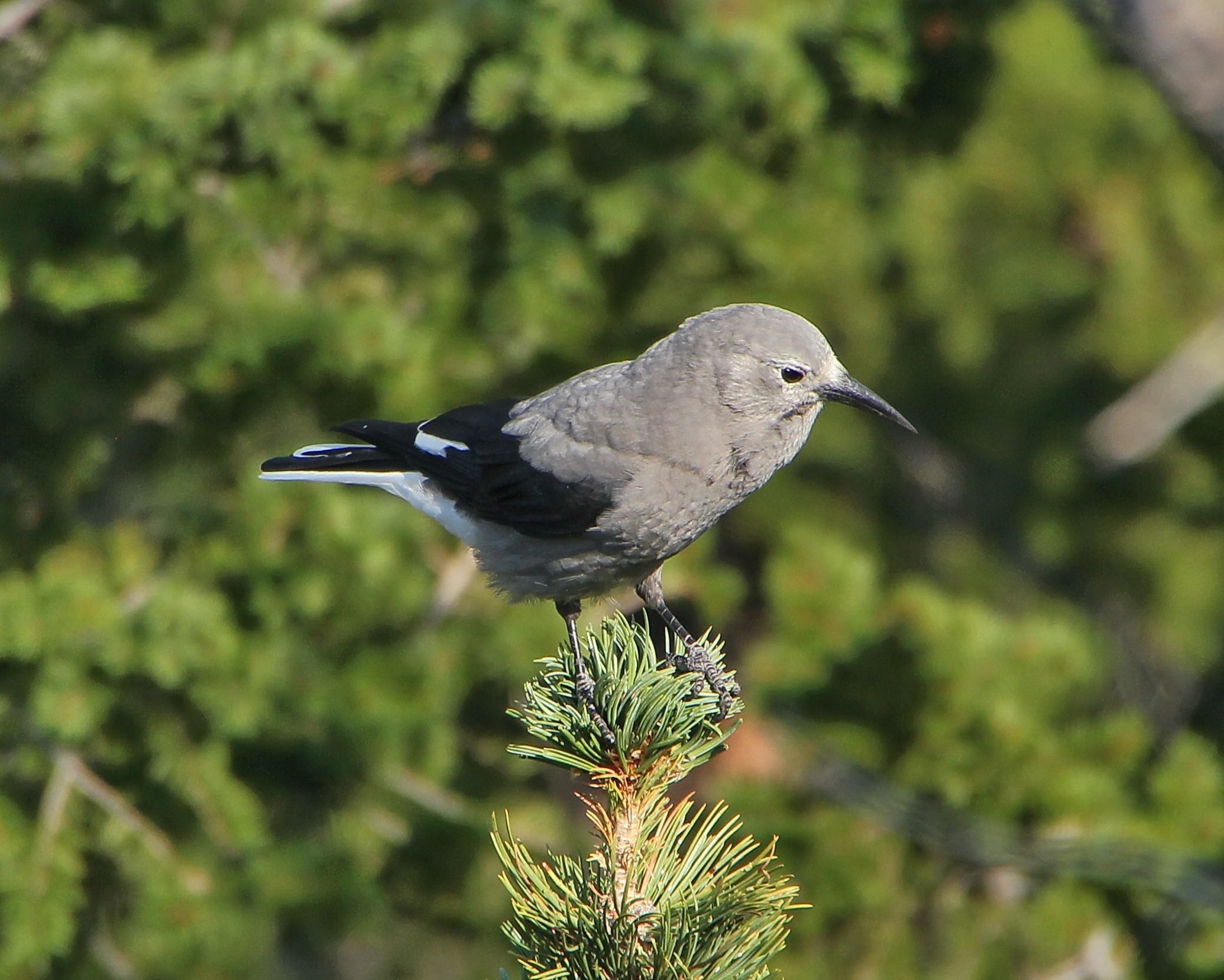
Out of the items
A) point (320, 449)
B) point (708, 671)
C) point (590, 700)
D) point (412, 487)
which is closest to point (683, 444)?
point (708, 671)

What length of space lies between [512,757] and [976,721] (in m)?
1.75

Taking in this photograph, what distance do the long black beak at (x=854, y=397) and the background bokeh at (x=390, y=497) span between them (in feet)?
3.64

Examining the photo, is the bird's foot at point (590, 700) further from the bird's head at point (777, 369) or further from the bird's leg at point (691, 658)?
the bird's head at point (777, 369)

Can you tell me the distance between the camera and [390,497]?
4.10 m

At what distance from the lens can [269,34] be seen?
3.43 meters

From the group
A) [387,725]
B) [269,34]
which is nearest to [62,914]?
[387,725]

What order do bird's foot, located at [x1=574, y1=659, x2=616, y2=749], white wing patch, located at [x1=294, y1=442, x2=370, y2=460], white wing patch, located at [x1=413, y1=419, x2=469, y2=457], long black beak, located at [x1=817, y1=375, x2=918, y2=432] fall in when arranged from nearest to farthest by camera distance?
bird's foot, located at [x1=574, y1=659, x2=616, y2=749] → long black beak, located at [x1=817, y1=375, x2=918, y2=432] → white wing patch, located at [x1=413, y1=419, x2=469, y2=457] → white wing patch, located at [x1=294, y1=442, x2=370, y2=460]

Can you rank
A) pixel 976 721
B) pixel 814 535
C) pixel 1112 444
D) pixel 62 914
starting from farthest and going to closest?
pixel 1112 444 → pixel 814 535 → pixel 976 721 → pixel 62 914

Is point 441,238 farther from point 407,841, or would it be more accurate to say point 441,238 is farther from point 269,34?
point 407,841

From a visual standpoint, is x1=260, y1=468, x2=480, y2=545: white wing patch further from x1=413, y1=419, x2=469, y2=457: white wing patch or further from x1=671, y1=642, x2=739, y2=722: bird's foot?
x1=671, y1=642, x2=739, y2=722: bird's foot

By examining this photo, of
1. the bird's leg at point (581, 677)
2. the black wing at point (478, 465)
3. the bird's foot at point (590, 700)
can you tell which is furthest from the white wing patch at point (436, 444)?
the bird's foot at point (590, 700)

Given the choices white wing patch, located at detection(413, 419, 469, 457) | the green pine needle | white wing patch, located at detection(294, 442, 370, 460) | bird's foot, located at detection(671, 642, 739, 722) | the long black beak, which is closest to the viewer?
the green pine needle

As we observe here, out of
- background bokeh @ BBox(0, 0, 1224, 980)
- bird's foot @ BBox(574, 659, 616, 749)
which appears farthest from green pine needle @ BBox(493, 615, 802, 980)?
background bokeh @ BBox(0, 0, 1224, 980)

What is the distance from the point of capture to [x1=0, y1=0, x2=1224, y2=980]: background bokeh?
11.4 ft
